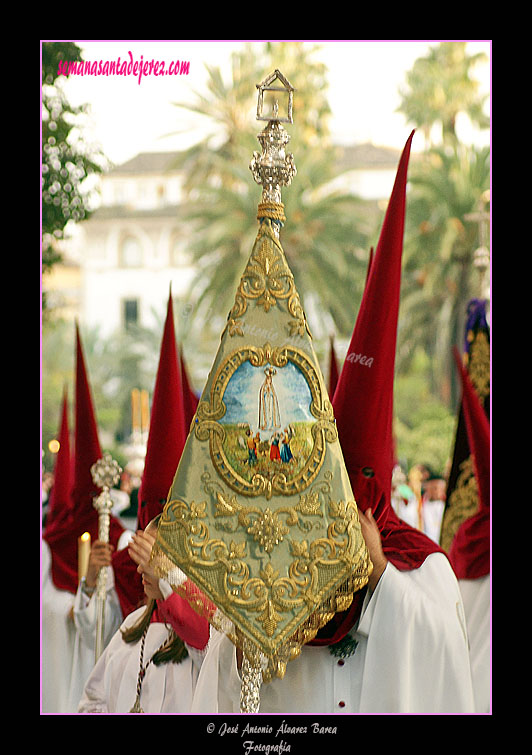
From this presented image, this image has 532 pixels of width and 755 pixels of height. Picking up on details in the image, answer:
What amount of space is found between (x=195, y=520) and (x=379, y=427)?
80cm

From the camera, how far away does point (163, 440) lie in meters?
3.57

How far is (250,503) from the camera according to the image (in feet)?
9.04

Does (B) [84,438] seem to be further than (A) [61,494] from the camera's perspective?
No

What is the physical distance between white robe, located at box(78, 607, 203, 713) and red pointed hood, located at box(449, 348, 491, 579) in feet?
6.55

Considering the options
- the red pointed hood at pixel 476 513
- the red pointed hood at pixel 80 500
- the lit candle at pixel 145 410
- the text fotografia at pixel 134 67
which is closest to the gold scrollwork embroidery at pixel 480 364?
the red pointed hood at pixel 476 513

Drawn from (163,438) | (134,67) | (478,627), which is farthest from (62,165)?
(478,627)

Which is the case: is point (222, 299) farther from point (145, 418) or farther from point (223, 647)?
point (223, 647)

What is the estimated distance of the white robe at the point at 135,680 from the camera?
347 centimetres

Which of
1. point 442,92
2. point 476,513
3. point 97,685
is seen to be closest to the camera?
point 97,685

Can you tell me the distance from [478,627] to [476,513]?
647mm

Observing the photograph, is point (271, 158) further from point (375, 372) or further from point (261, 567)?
point (261, 567)

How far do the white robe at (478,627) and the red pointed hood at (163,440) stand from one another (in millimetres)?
1803

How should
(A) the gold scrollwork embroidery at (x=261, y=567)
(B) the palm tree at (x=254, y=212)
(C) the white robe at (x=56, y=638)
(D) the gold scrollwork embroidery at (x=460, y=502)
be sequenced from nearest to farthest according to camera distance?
1. (A) the gold scrollwork embroidery at (x=261, y=567)
2. (C) the white robe at (x=56, y=638)
3. (D) the gold scrollwork embroidery at (x=460, y=502)
4. (B) the palm tree at (x=254, y=212)
